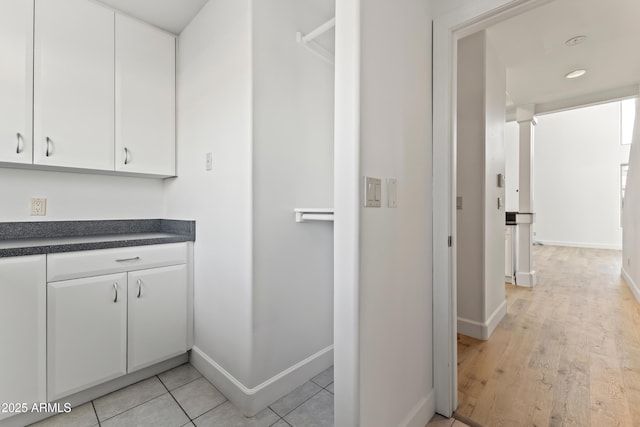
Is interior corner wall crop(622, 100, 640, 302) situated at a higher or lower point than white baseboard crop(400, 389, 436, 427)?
higher

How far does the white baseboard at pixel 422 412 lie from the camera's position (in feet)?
4.39

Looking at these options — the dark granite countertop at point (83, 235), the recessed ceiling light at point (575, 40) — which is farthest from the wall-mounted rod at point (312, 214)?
the recessed ceiling light at point (575, 40)

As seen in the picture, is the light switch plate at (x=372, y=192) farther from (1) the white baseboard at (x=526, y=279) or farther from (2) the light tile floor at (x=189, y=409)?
(1) the white baseboard at (x=526, y=279)

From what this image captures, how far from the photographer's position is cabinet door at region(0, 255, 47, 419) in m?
1.37

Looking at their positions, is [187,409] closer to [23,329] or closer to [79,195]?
[23,329]

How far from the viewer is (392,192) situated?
121cm

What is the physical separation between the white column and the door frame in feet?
10.0

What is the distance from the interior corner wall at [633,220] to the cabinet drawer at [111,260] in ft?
15.9

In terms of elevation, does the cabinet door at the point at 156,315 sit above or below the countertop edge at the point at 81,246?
below

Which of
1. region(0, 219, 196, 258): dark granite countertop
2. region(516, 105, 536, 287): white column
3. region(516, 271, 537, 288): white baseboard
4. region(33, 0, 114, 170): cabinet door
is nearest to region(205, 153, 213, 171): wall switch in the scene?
region(0, 219, 196, 258): dark granite countertop

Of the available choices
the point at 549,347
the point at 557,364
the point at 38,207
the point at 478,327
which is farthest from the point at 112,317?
the point at 549,347

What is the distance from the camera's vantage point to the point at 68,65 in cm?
177

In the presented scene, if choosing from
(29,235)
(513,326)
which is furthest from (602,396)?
(29,235)

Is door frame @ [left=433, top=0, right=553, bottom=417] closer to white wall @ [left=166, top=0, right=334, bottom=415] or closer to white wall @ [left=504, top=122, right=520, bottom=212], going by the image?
white wall @ [left=166, top=0, right=334, bottom=415]
